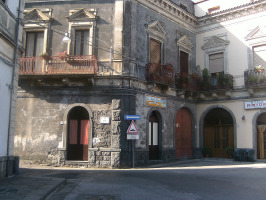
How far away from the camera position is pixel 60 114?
15.5 metres

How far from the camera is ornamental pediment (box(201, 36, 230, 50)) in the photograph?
2014 cm

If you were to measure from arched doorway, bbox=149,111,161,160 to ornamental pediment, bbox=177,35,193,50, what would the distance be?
18.3ft

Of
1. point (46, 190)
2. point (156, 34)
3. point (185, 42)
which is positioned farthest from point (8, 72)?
point (185, 42)

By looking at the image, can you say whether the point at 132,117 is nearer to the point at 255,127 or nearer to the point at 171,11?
the point at 171,11

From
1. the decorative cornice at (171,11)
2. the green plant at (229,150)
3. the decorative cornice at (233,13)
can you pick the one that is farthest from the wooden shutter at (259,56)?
the green plant at (229,150)

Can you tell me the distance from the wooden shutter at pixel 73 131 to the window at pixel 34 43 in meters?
4.39

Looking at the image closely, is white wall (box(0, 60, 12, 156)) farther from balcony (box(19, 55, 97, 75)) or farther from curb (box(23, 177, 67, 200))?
balcony (box(19, 55, 97, 75))

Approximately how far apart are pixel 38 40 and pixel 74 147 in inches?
251

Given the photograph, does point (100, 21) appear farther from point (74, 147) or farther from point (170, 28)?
point (74, 147)

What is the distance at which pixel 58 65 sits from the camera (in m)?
15.1

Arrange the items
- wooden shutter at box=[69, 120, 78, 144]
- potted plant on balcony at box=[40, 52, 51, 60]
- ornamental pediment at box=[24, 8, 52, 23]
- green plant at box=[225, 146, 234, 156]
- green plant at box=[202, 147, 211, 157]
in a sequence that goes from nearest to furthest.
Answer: potted plant on balcony at box=[40, 52, 51, 60], wooden shutter at box=[69, 120, 78, 144], ornamental pediment at box=[24, 8, 52, 23], green plant at box=[225, 146, 234, 156], green plant at box=[202, 147, 211, 157]

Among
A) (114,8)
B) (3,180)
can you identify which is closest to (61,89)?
(114,8)

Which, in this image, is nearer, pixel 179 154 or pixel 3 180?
pixel 3 180

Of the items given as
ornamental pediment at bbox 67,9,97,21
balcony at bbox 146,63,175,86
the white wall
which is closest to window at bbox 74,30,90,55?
ornamental pediment at bbox 67,9,97,21
